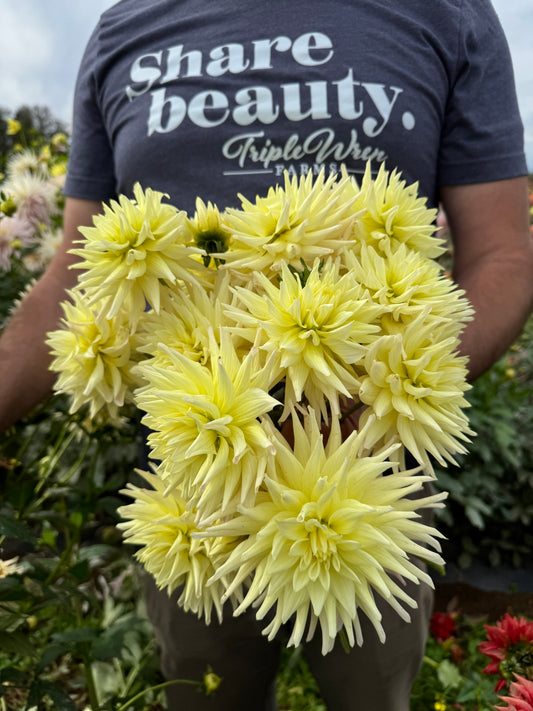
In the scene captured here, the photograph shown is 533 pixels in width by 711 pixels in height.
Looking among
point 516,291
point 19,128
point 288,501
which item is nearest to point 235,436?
point 288,501

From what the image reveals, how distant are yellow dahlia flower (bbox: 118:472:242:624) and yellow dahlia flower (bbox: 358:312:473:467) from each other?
21cm

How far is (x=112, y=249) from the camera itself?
51cm

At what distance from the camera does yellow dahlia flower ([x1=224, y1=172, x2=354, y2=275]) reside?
0.52 m

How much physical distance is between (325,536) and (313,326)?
6.6 inches

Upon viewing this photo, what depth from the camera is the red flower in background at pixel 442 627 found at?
188 cm

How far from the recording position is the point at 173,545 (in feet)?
1.87

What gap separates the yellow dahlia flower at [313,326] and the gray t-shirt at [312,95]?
613mm

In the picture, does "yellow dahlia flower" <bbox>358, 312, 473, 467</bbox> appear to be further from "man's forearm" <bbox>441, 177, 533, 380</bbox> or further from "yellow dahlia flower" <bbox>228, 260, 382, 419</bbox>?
"man's forearm" <bbox>441, 177, 533, 380</bbox>

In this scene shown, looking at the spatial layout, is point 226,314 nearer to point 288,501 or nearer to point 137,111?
point 288,501

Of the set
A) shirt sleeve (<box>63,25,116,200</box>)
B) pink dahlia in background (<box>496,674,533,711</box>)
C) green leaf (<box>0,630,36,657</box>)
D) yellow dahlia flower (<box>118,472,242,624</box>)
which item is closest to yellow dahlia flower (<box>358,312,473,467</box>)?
yellow dahlia flower (<box>118,472,242,624</box>)

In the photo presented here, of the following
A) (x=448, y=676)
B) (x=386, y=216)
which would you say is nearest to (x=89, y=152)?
(x=386, y=216)

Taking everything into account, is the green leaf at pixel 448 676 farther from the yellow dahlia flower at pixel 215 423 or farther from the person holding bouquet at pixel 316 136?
the yellow dahlia flower at pixel 215 423

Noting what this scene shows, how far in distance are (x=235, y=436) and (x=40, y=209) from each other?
1531 mm

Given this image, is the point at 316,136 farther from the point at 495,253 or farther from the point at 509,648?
the point at 509,648
